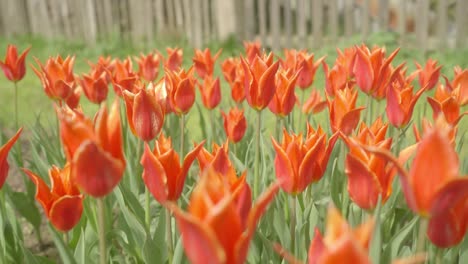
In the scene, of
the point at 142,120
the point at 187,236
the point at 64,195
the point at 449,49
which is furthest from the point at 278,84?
the point at 449,49

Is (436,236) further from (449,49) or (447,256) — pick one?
(449,49)

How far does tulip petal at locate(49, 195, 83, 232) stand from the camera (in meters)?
1.36

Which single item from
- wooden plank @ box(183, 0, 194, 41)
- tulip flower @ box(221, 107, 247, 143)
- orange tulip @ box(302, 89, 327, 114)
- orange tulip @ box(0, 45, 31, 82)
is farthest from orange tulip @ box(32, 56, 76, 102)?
wooden plank @ box(183, 0, 194, 41)

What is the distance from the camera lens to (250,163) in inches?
104

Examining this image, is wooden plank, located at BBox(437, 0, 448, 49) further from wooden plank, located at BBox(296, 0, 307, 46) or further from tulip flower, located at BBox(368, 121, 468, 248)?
tulip flower, located at BBox(368, 121, 468, 248)

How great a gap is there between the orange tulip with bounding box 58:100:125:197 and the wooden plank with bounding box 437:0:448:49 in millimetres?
6101

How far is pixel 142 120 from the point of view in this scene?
159cm

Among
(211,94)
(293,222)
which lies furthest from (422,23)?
(293,222)

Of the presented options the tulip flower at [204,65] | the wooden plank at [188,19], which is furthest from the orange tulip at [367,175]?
the wooden plank at [188,19]

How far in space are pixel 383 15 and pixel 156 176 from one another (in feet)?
19.9

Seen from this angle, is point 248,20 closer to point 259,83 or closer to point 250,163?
point 250,163

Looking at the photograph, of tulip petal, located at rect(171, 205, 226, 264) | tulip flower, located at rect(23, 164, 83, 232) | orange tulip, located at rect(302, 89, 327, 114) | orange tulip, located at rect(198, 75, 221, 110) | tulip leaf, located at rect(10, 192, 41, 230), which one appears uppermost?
tulip petal, located at rect(171, 205, 226, 264)

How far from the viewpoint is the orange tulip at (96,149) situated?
977mm

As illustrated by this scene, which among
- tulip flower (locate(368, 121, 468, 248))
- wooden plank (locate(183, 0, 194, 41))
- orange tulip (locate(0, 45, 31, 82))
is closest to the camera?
tulip flower (locate(368, 121, 468, 248))
